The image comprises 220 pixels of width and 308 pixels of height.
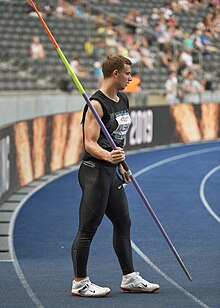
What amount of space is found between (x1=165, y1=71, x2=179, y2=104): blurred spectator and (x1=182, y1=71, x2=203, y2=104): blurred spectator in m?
0.77

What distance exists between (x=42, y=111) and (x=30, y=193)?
9454 mm

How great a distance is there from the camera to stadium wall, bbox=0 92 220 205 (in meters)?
15.9

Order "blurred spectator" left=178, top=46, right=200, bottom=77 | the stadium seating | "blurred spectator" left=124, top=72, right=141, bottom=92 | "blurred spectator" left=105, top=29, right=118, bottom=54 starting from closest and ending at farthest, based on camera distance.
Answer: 1. the stadium seating
2. "blurred spectator" left=124, top=72, right=141, bottom=92
3. "blurred spectator" left=105, top=29, right=118, bottom=54
4. "blurred spectator" left=178, top=46, right=200, bottom=77

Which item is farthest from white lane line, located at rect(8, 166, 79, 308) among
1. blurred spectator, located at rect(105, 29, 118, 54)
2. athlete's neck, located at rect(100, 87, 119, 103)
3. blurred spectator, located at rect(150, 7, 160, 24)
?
blurred spectator, located at rect(150, 7, 160, 24)

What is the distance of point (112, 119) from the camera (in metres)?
8.09

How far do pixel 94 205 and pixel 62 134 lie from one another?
38.3 ft

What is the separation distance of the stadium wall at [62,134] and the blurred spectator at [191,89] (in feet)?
5.01

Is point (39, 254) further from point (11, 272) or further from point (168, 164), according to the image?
point (168, 164)

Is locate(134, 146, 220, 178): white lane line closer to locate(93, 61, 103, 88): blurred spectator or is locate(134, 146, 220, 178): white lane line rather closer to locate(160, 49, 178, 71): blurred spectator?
locate(93, 61, 103, 88): blurred spectator

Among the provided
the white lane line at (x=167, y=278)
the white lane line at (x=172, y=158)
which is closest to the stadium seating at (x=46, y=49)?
the white lane line at (x=172, y=158)

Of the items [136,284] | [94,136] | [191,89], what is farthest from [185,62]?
[94,136]

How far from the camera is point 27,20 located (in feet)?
95.8

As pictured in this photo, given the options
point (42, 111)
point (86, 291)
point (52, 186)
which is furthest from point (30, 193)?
point (42, 111)

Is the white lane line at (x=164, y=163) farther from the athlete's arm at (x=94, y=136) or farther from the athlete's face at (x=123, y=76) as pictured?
the athlete's face at (x=123, y=76)
